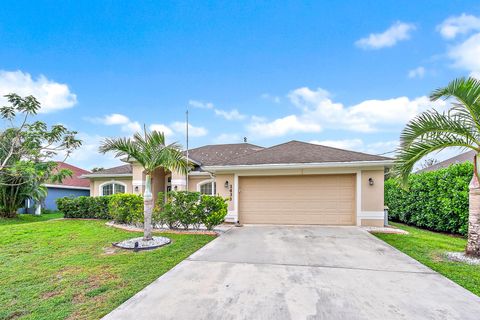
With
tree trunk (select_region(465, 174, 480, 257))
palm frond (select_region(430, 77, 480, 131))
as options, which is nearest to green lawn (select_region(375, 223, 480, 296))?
tree trunk (select_region(465, 174, 480, 257))

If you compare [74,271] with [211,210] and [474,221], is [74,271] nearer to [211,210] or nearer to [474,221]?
[211,210]

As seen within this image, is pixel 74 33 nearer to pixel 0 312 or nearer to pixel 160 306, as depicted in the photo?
pixel 0 312

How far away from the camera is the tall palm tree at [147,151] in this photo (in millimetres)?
6961

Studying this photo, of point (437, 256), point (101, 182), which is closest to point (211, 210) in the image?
point (437, 256)

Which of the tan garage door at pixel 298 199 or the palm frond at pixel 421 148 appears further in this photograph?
the tan garage door at pixel 298 199

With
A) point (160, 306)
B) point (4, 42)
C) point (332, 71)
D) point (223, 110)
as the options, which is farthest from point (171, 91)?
point (160, 306)

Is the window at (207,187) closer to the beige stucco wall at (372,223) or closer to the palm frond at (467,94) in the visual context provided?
the beige stucco wall at (372,223)

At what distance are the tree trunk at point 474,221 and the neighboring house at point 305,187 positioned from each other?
12.4 feet

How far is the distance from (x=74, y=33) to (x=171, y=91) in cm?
525

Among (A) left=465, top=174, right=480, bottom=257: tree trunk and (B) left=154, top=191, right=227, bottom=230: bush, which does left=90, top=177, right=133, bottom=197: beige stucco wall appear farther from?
(A) left=465, top=174, right=480, bottom=257: tree trunk

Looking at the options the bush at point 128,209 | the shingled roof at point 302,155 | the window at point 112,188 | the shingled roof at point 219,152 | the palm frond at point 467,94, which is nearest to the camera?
the palm frond at point 467,94

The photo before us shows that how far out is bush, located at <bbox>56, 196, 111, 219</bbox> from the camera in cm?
1275

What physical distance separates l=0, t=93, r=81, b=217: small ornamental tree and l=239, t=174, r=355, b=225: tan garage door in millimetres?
10139

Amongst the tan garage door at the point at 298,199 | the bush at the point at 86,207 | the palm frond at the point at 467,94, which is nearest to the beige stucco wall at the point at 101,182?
the bush at the point at 86,207
